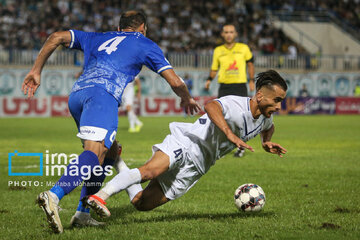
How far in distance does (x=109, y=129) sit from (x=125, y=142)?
33.5 ft

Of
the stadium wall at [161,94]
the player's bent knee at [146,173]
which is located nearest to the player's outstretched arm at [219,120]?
the player's bent knee at [146,173]

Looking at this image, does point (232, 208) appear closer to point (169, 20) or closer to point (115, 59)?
point (115, 59)

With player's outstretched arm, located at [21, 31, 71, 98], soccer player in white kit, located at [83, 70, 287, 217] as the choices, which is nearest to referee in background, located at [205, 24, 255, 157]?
soccer player in white kit, located at [83, 70, 287, 217]

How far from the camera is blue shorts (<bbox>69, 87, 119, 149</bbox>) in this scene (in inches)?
186

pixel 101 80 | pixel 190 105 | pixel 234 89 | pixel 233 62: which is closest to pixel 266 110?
pixel 190 105

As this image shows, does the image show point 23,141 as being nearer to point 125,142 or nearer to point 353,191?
point 125,142

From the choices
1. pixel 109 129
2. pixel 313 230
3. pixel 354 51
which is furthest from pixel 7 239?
pixel 354 51

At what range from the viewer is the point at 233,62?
11875mm

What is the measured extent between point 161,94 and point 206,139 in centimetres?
2708

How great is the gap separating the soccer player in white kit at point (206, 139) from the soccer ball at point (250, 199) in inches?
30.1

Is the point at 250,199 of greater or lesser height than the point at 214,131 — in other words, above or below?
below

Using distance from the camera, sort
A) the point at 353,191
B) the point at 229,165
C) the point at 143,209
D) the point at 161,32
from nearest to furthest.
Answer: the point at 143,209 → the point at 353,191 → the point at 229,165 → the point at 161,32

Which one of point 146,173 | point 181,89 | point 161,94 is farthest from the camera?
point 161,94

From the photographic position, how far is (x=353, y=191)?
7277 millimetres
